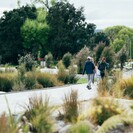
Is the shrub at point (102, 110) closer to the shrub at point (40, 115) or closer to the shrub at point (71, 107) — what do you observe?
the shrub at point (71, 107)

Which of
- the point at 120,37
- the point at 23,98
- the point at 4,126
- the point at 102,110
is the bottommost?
the point at 23,98

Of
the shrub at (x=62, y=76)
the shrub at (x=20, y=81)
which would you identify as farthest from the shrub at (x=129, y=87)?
the shrub at (x=62, y=76)

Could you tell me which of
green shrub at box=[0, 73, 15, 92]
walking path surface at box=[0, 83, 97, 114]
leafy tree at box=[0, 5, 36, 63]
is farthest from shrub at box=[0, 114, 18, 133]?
leafy tree at box=[0, 5, 36, 63]

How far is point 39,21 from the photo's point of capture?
72.6m

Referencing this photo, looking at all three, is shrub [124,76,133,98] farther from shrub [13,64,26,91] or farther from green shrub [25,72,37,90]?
green shrub [25,72,37,90]

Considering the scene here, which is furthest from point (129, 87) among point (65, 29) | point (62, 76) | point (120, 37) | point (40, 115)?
point (120, 37)

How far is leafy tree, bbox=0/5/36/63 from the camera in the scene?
6638 centimetres

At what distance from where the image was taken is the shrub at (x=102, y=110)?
1109cm

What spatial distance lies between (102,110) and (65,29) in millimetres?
54204

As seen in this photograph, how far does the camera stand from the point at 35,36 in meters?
70.2

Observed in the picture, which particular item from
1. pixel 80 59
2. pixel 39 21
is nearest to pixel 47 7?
pixel 39 21

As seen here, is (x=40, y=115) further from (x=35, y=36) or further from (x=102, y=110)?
(x=35, y=36)

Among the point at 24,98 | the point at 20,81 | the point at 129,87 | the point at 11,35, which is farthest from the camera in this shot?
the point at 11,35

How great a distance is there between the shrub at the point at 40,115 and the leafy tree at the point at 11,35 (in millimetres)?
55345
